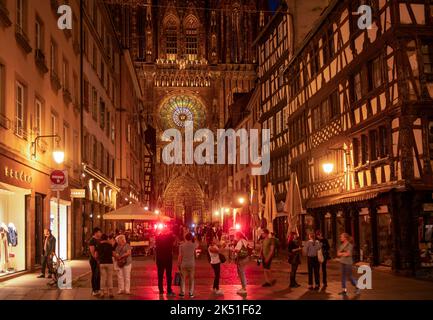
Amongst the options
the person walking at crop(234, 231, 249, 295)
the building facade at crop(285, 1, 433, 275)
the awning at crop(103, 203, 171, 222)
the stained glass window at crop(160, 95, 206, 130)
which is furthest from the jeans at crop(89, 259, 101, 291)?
the stained glass window at crop(160, 95, 206, 130)

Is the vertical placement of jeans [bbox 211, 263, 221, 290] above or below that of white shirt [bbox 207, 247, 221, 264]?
below

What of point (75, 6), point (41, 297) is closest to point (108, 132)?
point (75, 6)

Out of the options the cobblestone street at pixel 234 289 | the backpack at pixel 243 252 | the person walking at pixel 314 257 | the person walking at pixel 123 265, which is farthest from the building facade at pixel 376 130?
the person walking at pixel 123 265

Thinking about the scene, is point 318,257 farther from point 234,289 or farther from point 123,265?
point 123,265

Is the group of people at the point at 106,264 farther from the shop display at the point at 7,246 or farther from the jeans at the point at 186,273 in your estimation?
the shop display at the point at 7,246

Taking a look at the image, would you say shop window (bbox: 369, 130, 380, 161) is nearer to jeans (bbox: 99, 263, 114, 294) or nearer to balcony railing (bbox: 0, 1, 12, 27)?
A: jeans (bbox: 99, 263, 114, 294)

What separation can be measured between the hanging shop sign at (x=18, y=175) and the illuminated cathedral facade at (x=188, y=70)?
60863 millimetres

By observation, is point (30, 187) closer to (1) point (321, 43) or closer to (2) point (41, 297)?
(2) point (41, 297)

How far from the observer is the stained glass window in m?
82.4

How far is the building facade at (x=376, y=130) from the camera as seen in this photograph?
20219 millimetres

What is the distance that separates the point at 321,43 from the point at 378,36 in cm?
742

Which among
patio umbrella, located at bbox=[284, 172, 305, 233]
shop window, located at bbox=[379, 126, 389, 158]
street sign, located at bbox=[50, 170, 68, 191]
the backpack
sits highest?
shop window, located at bbox=[379, 126, 389, 158]

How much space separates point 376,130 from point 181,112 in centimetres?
6120

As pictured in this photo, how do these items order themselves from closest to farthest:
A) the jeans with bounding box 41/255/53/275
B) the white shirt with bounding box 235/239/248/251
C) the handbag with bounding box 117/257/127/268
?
the handbag with bounding box 117/257/127/268 < the white shirt with bounding box 235/239/248/251 < the jeans with bounding box 41/255/53/275
